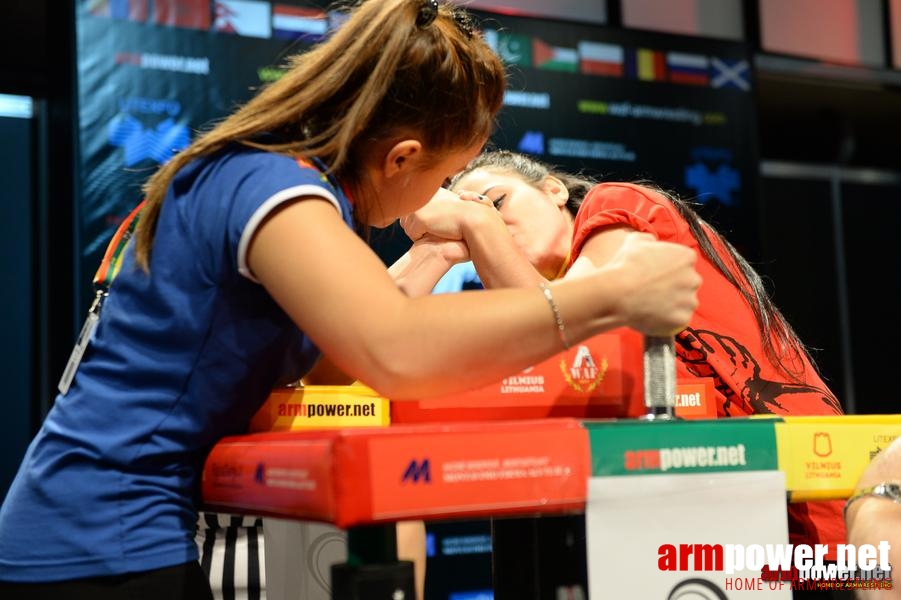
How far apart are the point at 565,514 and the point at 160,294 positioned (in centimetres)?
44

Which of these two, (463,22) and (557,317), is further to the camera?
(463,22)

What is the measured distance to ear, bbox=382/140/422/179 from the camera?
43.8 inches

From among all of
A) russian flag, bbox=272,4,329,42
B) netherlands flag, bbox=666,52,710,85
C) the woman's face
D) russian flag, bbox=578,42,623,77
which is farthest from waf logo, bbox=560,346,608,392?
netherlands flag, bbox=666,52,710,85

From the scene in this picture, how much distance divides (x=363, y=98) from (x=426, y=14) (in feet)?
0.41

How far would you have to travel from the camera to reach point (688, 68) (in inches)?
177

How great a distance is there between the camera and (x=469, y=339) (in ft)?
3.02

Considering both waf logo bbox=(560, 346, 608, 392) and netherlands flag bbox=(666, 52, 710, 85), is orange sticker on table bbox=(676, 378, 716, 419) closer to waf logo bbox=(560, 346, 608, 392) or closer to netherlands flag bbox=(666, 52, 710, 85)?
waf logo bbox=(560, 346, 608, 392)

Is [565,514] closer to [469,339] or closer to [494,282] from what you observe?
[469,339]

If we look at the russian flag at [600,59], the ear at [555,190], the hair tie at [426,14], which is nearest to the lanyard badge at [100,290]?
the hair tie at [426,14]

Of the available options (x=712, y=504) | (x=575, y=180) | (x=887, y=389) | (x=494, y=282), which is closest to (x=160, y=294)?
(x=712, y=504)

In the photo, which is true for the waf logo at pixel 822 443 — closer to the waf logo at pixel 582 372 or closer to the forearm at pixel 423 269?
the waf logo at pixel 582 372

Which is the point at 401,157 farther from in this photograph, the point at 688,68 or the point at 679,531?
the point at 688,68

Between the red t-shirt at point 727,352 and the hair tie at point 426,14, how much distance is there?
444 mm

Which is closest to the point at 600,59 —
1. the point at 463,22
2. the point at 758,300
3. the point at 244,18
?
the point at 244,18
